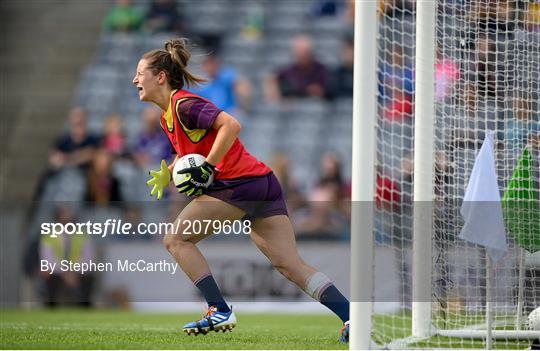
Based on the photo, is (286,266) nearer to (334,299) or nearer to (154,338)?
(334,299)

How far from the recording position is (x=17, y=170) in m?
14.5

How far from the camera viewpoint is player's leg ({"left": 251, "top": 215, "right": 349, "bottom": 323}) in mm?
6133

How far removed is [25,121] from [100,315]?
19.0 feet

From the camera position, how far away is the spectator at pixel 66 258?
11375 millimetres

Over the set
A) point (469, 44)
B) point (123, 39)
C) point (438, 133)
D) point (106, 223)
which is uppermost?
point (123, 39)

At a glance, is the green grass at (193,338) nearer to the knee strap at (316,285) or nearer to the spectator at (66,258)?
the knee strap at (316,285)

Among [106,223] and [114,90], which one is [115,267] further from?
[114,90]

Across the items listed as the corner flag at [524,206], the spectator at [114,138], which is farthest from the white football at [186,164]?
the spectator at [114,138]

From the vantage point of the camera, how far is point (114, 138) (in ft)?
45.8

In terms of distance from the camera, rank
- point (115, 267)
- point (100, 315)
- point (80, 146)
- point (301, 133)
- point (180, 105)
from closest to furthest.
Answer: point (180, 105) < point (100, 315) < point (115, 267) < point (80, 146) < point (301, 133)

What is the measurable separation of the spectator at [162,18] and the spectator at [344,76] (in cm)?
266

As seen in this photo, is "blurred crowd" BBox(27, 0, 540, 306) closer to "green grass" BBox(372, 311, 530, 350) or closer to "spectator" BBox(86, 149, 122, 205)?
"spectator" BBox(86, 149, 122, 205)

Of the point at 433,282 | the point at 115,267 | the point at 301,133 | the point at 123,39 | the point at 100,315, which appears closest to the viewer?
the point at 433,282

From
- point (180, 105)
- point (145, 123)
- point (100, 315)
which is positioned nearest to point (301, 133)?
point (145, 123)
